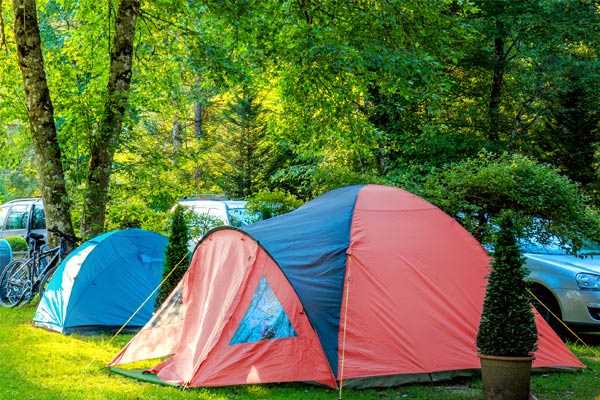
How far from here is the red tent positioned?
682 cm

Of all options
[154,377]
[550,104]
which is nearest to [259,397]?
[154,377]

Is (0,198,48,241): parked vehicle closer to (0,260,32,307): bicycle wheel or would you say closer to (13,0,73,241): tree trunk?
(0,260,32,307): bicycle wheel

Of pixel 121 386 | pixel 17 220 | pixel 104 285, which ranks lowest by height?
pixel 17 220

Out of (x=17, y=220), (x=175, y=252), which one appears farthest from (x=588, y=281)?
(x=17, y=220)

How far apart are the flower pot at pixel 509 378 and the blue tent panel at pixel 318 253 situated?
4.50ft

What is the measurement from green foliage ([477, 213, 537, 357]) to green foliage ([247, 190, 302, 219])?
22.4ft

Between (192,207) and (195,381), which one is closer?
(195,381)

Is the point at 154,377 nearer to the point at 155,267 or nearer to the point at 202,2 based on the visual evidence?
the point at 155,267

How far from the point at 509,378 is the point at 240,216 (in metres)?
8.20

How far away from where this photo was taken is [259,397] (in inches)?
255

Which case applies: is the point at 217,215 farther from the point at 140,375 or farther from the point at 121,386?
the point at 121,386

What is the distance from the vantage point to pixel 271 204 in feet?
43.4

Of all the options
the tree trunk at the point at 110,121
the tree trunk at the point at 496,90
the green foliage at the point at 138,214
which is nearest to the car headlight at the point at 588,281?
the tree trunk at the point at 110,121

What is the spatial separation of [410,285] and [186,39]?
7331 mm
